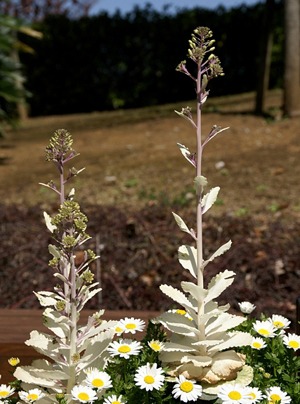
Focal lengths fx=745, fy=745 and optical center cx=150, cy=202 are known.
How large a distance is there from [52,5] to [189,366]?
29.1 m

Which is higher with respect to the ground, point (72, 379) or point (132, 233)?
point (72, 379)

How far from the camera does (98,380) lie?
1513 mm

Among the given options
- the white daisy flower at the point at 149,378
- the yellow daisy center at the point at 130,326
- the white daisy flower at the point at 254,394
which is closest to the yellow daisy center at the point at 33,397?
the white daisy flower at the point at 149,378

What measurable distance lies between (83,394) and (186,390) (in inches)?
8.0

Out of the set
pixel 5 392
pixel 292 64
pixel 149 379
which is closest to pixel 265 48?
pixel 292 64

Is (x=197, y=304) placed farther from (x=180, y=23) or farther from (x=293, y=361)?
(x=180, y=23)

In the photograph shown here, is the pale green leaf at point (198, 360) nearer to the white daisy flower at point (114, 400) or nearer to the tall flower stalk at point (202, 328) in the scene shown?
the tall flower stalk at point (202, 328)

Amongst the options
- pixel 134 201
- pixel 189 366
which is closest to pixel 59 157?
pixel 189 366

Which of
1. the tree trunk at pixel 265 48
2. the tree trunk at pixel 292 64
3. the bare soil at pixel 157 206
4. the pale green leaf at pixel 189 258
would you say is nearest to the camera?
the pale green leaf at pixel 189 258

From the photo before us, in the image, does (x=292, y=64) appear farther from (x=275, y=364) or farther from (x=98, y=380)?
(x=98, y=380)

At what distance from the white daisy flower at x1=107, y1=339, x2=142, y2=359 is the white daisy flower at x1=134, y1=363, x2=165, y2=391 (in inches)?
2.5

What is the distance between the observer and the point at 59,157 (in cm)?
146

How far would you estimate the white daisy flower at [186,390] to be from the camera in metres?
1.45

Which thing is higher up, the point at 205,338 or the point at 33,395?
the point at 205,338
